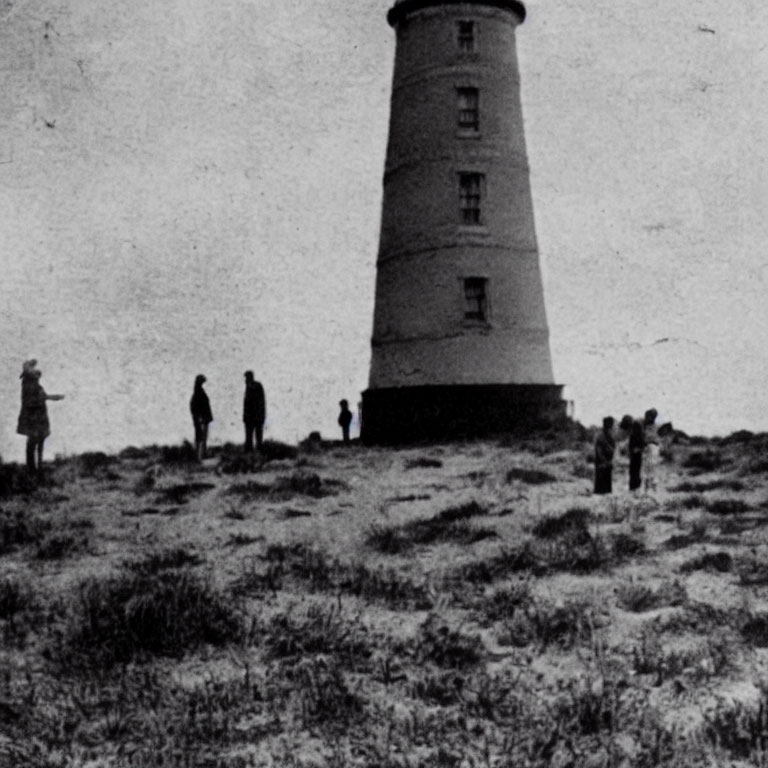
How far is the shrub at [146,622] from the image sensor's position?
802 centimetres

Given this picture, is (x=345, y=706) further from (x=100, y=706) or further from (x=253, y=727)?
(x=100, y=706)

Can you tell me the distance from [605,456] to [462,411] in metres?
10.9

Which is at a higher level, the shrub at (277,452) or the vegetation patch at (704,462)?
the shrub at (277,452)

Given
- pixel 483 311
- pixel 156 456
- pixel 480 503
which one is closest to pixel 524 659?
pixel 480 503

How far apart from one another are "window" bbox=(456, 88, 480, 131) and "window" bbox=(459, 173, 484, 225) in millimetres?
1383

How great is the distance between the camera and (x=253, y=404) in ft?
78.4

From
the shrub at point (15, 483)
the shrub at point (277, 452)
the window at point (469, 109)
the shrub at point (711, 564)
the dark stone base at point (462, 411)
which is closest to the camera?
the shrub at point (711, 564)

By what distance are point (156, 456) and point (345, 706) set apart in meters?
19.2

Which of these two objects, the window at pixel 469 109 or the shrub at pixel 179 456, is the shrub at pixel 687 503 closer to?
the shrub at pixel 179 456

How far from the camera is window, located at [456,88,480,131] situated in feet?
94.2

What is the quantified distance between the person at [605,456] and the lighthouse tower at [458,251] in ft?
35.1

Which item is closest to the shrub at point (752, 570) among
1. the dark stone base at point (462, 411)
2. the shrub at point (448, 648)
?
the shrub at point (448, 648)

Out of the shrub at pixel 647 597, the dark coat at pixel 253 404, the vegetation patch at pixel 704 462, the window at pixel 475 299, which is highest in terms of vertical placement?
the window at pixel 475 299

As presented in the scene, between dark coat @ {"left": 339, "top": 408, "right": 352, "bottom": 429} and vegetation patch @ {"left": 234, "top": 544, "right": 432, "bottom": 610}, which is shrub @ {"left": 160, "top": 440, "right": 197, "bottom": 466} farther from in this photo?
vegetation patch @ {"left": 234, "top": 544, "right": 432, "bottom": 610}
